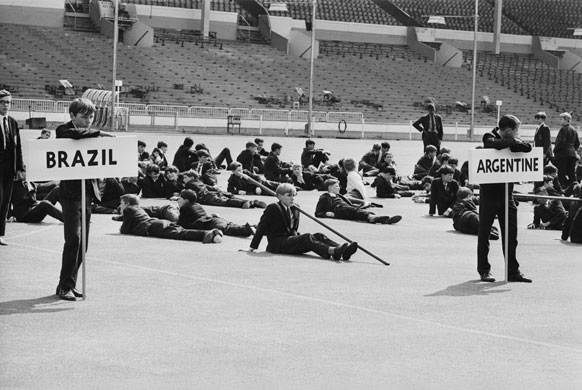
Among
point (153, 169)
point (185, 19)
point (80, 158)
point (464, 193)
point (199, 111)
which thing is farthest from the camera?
point (185, 19)

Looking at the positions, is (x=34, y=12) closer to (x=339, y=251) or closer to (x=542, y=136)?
(x=542, y=136)

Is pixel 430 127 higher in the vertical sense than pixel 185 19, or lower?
lower

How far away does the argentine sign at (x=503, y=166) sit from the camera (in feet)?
38.3

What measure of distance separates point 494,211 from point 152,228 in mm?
4896

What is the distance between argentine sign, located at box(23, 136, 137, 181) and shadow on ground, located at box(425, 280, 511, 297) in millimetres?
3131

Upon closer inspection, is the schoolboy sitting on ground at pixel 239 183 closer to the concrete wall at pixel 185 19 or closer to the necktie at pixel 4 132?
the necktie at pixel 4 132

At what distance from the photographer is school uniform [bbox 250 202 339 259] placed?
1352cm

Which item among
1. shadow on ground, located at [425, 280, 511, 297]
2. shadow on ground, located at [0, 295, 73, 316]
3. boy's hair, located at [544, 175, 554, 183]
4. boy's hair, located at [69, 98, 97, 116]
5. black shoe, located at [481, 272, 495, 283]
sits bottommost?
shadow on ground, located at [425, 280, 511, 297]

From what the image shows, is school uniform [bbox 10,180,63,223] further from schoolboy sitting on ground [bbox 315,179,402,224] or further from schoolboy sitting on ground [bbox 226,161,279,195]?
schoolboy sitting on ground [bbox 226,161,279,195]

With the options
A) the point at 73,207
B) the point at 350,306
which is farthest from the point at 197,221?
the point at 350,306

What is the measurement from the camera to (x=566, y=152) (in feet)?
76.6

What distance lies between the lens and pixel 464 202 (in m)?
17.1

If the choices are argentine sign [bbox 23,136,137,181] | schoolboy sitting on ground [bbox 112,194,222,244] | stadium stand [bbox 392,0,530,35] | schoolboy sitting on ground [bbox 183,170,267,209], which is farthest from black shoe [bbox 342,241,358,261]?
stadium stand [bbox 392,0,530,35]

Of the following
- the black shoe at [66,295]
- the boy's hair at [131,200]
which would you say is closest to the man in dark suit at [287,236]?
the boy's hair at [131,200]
